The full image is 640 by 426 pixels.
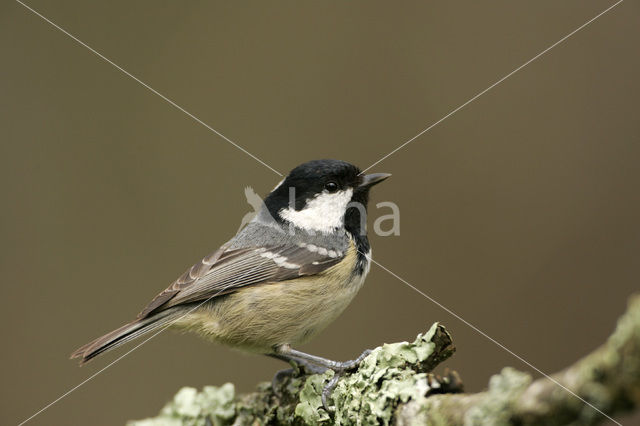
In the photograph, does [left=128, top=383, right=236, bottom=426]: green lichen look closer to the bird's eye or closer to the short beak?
the bird's eye

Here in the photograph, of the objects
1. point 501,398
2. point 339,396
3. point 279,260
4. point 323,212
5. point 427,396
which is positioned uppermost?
point 323,212

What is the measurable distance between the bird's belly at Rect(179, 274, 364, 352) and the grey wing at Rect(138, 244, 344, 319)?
0.05m

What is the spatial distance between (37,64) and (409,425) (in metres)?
4.94

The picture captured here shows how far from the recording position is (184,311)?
9.20 feet

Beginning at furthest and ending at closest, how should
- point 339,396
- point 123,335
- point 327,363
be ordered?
point 123,335 → point 327,363 → point 339,396

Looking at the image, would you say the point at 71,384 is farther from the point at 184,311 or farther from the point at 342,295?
the point at 342,295

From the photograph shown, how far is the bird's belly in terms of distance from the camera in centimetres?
277

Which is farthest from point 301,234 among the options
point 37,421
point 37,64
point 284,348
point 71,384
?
point 37,64

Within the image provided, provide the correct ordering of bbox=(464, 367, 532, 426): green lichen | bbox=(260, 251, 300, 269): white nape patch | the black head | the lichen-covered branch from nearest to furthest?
the lichen-covered branch, bbox=(464, 367, 532, 426): green lichen, bbox=(260, 251, 300, 269): white nape patch, the black head

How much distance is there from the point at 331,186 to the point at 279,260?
20.7 inches

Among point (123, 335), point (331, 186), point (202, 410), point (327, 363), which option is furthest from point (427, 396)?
point (331, 186)

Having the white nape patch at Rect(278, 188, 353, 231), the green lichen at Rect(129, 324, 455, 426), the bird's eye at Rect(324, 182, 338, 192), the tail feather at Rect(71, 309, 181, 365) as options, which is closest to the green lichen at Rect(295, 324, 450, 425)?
the green lichen at Rect(129, 324, 455, 426)

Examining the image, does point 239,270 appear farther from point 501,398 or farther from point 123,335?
point 501,398

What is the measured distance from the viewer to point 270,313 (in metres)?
2.77
